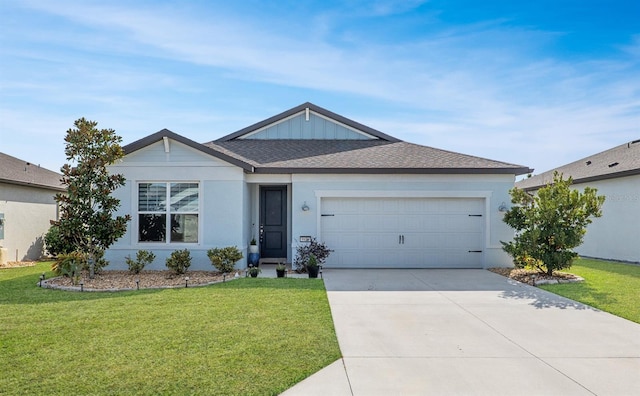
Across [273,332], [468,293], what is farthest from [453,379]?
[468,293]

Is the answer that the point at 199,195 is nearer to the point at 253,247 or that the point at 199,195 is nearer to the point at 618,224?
the point at 253,247

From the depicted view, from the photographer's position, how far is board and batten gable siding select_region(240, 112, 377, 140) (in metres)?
15.9

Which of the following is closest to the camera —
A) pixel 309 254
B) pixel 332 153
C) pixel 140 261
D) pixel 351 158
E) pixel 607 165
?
pixel 140 261

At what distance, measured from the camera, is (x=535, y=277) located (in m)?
10.7

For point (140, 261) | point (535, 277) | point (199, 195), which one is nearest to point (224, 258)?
point (199, 195)

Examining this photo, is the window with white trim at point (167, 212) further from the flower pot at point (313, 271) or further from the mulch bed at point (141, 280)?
the flower pot at point (313, 271)

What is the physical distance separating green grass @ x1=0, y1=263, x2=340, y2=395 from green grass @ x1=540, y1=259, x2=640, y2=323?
5243 millimetres

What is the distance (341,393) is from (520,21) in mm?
12275

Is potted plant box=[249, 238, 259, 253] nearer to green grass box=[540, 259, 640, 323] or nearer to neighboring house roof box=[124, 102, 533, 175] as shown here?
neighboring house roof box=[124, 102, 533, 175]

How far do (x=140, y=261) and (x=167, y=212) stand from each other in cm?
155

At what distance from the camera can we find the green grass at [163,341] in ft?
14.1

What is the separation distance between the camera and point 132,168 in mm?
11805

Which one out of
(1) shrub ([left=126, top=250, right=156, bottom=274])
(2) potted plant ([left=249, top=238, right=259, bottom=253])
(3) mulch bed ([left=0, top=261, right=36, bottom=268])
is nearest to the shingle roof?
(2) potted plant ([left=249, top=238, right=259, bottom=253])

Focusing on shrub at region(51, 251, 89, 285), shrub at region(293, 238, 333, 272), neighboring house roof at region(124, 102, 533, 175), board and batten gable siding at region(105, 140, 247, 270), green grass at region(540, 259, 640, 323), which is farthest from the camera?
neighboring house roof at region(124, 102, 533, 175)
